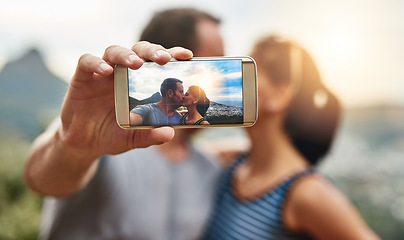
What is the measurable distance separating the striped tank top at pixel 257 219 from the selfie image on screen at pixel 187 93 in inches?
21.0

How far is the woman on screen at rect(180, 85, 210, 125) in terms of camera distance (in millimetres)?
527

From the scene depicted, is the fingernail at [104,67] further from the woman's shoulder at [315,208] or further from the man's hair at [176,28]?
the woman's shoulder at [315,208]

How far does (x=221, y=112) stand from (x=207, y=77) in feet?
0.18

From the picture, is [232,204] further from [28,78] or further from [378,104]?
[28,78]

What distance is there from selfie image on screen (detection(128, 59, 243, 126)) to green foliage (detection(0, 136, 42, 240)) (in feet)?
4.57

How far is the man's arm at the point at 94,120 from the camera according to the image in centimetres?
50

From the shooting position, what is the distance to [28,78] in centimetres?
178

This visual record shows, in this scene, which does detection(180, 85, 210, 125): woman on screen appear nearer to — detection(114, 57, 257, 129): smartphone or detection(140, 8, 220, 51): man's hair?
detection(114, 57, 257, 129): smartphone

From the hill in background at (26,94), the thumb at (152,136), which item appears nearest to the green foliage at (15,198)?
the hill in background at (26,94)

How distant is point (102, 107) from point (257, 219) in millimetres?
609

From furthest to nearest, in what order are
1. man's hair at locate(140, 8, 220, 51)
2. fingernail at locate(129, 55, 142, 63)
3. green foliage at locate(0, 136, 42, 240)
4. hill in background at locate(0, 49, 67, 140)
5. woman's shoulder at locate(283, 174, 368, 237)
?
hill in background at locate(0, 49, 67, 140), green foliage at locate(0, 136, 42, 240), man's hair at locate(140, 8, 220, 51), woman's shoulder at locate(283, 174, 368, 237), fingernail at locate(129, 55, 142, 63)

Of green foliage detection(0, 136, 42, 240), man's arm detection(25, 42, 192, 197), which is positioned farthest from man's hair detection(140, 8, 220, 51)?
green foliage detection(0, 136, 42, 240)

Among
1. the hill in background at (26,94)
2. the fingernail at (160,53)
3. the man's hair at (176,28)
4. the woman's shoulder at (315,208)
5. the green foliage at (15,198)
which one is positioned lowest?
the green foliage at (15,198)

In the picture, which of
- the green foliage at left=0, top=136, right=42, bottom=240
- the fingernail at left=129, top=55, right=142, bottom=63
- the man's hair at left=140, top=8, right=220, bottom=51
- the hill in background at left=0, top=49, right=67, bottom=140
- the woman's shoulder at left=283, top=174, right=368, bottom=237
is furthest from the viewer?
the hill in background at left=0, top=49, right=67, bottom=140
